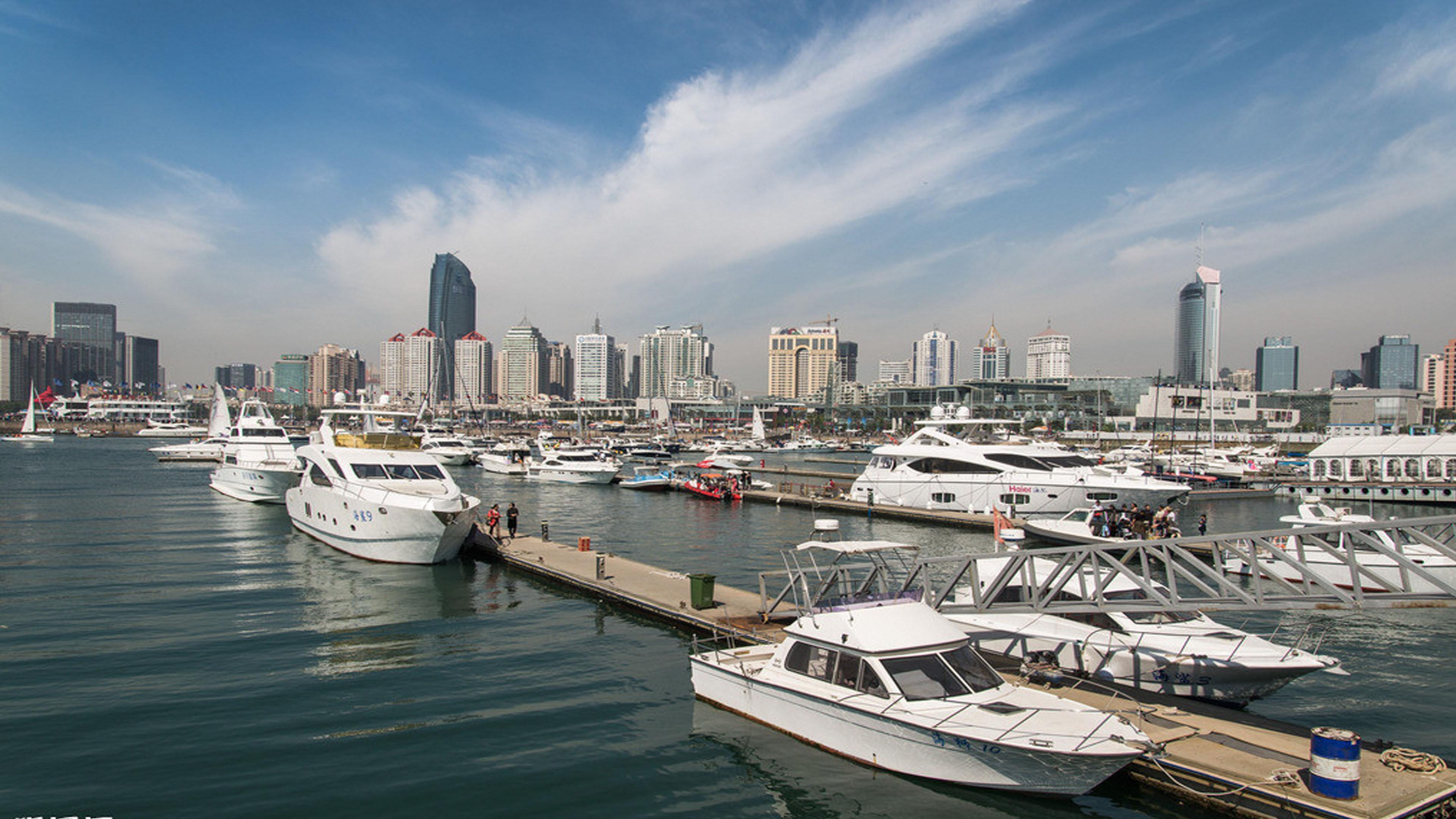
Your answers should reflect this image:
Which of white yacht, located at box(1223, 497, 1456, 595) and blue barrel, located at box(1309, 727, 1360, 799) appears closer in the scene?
blue barrel, located at box(1309, 727, 1360, 799)

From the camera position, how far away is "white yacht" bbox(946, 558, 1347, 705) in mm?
→ 14180

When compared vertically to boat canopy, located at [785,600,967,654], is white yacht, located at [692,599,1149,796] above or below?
below

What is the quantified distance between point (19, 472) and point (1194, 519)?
9270 cm

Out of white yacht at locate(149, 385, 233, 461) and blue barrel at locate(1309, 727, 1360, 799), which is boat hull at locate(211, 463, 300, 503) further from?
blue barrel at locate(1309, 727, 1360, 799)

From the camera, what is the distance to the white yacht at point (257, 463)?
4775cm

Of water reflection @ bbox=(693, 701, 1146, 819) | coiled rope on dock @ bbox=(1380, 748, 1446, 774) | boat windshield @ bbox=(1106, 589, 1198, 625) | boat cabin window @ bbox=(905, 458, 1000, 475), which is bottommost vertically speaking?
water reflection @ bbox=(693, 701, 1146, 819)

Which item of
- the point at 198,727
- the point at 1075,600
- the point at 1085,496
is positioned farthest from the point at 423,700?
the point at 1085,496

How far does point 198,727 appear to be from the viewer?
45.6 feet

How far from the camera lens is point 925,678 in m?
12.1

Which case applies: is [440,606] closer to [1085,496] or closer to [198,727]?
[198,727]

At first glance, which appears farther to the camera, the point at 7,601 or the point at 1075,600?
the point at 7,601

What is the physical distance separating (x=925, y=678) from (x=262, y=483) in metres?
47.2

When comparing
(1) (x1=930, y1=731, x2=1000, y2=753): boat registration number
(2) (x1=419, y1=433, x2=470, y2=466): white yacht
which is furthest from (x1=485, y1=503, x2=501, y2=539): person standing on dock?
(2) (x1=419, y1=433, x2=470, y2=466): white yacht

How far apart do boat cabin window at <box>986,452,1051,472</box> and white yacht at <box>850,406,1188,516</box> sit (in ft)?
0.10
